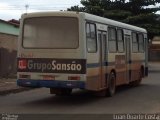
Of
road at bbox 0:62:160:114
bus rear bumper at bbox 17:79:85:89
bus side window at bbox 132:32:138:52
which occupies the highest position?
bus side window at bbox 132:32:138:52

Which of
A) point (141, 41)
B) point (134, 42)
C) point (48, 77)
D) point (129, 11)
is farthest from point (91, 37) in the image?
Answer: point (129, 11)

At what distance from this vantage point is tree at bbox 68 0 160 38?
4209 cm

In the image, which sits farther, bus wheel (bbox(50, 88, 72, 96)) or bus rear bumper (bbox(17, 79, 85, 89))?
bus wheel (bbox(50, 88, 72, 96))

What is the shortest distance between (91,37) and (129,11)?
27.6 m

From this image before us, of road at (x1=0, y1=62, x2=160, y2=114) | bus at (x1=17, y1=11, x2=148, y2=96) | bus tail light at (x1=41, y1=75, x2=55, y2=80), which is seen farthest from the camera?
bus tail light at (x1=41, y1=75, x2=55, y2=80)

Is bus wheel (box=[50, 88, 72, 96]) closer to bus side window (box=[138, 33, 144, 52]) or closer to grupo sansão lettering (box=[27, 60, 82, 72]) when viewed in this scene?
grupo sansão lettering (box=[27, 60, 82, 72])

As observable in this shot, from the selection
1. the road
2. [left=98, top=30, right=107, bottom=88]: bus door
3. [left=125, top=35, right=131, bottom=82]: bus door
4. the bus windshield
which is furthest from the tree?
the bus windshield

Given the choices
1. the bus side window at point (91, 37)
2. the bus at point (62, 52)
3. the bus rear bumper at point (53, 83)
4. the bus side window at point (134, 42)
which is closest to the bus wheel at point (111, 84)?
the bus at point (62, 52)

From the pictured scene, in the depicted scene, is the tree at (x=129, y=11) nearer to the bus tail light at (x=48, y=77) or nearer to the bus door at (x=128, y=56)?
the bus door at (x=128, y=56)

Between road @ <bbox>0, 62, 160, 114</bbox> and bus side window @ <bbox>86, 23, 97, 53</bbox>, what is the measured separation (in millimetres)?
1825

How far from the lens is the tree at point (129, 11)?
42.1 meters

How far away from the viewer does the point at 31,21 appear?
16.8m

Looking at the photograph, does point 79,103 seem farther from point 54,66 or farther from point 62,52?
point 62,52

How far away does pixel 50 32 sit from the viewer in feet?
54.0
